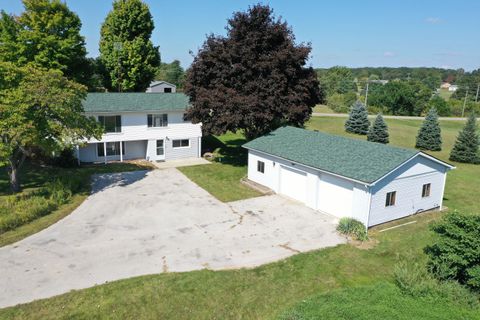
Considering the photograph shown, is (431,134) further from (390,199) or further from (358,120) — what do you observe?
(390,199)

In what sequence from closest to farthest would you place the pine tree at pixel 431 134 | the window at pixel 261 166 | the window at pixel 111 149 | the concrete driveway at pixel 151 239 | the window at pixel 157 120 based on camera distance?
the concrete driveway at pixel 151 239 < the window at pixel 261 166 < the window at pixel 111 149 < the window at pixel 157 120 < the pine tree at pixel 431 134

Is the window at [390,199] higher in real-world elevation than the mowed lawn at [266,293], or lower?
higher

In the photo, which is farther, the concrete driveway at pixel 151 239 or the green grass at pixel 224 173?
the green grass at pixel 224 173

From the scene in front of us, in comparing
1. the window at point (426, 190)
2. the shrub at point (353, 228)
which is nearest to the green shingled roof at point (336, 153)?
the shrub at point (353, 228)

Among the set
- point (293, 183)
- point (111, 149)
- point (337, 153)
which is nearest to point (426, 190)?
point (337, 153)

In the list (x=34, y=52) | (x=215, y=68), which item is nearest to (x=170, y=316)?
(x=215, y=68)

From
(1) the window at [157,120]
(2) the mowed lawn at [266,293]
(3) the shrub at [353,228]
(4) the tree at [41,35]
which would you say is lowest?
(2) the mowed lawn at [266,293]

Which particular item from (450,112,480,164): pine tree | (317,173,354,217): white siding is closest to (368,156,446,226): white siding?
(317,173,354,217): white siding

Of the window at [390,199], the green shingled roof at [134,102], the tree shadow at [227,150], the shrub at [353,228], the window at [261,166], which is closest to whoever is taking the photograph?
the shrub at [353,228]

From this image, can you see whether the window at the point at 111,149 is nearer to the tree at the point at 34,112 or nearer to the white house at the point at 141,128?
the white house at the point at 141,128
